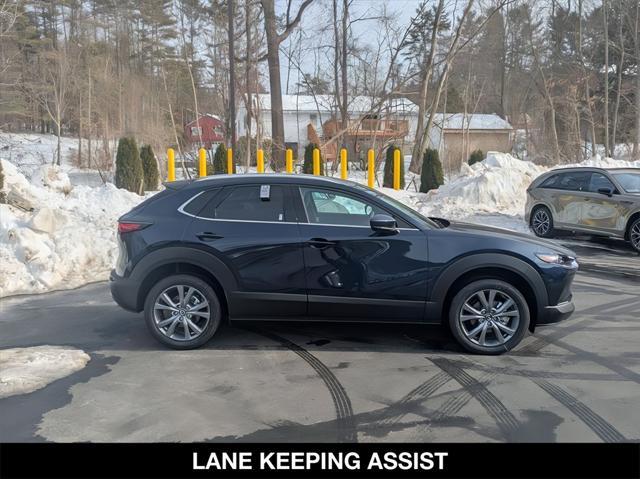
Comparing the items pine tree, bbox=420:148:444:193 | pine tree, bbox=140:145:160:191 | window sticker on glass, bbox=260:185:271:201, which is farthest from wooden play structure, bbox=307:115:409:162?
window sticker on glass, bbox=260:185:271:201

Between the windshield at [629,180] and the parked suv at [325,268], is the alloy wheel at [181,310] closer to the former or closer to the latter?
the parked suv at [325,268]

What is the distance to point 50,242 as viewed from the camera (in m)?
8.69

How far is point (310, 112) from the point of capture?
47.6 m

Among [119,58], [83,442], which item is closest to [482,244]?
[83,442]

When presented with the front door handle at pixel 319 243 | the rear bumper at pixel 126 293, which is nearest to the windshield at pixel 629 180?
the front door handle at pixel 319 243

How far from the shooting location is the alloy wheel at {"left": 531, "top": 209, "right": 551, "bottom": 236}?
1235cm

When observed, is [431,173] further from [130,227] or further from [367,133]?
[130,227]

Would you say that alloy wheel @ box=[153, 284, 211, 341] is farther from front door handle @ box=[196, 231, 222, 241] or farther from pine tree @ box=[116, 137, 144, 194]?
pine tree @ box=[116, 137, 144, 194]

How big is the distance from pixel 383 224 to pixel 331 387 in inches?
60.2

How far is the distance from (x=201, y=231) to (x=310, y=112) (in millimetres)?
43656

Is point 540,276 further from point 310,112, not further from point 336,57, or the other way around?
point 310,112

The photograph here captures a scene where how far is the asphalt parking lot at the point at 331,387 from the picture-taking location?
12.3 ft

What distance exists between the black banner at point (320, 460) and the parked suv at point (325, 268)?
177 centimetres

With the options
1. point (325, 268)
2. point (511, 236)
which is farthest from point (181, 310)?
point (511, 236)
